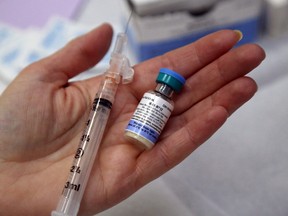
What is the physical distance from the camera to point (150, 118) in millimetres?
652

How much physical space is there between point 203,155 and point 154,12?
1.29 feet

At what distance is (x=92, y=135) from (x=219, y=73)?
0.29m

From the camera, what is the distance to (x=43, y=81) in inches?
31.2

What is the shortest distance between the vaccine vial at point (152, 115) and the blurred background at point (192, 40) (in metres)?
0.19

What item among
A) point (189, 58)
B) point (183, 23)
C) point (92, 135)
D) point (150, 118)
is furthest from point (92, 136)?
point (183, 23)

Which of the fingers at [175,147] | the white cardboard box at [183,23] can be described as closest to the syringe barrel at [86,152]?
the fingers at [175,147]

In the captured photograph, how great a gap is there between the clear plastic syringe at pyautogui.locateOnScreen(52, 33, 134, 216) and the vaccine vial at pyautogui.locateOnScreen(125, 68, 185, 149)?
0.24ft

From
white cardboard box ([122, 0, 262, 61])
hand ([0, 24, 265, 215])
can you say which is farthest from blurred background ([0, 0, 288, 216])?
hand ([0, 24, 265, 215])

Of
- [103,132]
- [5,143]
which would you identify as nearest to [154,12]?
[103,132]

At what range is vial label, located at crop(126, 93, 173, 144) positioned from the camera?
25.5 inches

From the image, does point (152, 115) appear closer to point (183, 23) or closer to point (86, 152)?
point (86, 152)

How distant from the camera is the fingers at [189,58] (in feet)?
2.37

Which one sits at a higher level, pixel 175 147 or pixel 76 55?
pixel 76 55

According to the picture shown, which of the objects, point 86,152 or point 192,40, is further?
point 192,40
